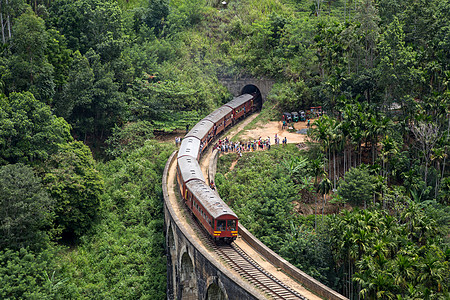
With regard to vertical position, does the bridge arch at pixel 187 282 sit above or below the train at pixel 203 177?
below

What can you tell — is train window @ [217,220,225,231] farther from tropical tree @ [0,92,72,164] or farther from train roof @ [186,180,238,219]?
tropical tree @ [0,92,72,164]

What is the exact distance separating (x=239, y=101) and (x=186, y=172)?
75.6ft

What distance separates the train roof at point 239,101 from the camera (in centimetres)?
6230

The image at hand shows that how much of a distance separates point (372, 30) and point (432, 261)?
90.7 feet

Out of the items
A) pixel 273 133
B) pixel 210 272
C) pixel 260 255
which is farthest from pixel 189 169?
pixel 273 133

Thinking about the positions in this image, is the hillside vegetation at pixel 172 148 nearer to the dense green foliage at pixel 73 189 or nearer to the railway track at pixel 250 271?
the dense green foliage at pixel 73 189

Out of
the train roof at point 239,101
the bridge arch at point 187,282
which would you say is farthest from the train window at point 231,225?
the train roof at point 239,101

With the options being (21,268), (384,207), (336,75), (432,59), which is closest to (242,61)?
(336,75)

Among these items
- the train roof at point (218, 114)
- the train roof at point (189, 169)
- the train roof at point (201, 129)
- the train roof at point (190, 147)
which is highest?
the train roof at point (218, 114)

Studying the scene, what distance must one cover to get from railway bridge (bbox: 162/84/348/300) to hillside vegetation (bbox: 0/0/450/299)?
2479 mm

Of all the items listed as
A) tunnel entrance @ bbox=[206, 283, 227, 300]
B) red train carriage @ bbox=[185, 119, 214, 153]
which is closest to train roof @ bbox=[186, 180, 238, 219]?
tunnel entrance @ bbox=[206, 283, 227, 300]

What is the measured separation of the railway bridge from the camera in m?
29.9

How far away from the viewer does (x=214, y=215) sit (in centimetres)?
3453

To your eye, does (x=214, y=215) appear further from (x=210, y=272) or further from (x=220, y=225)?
(x=210, y=272)
